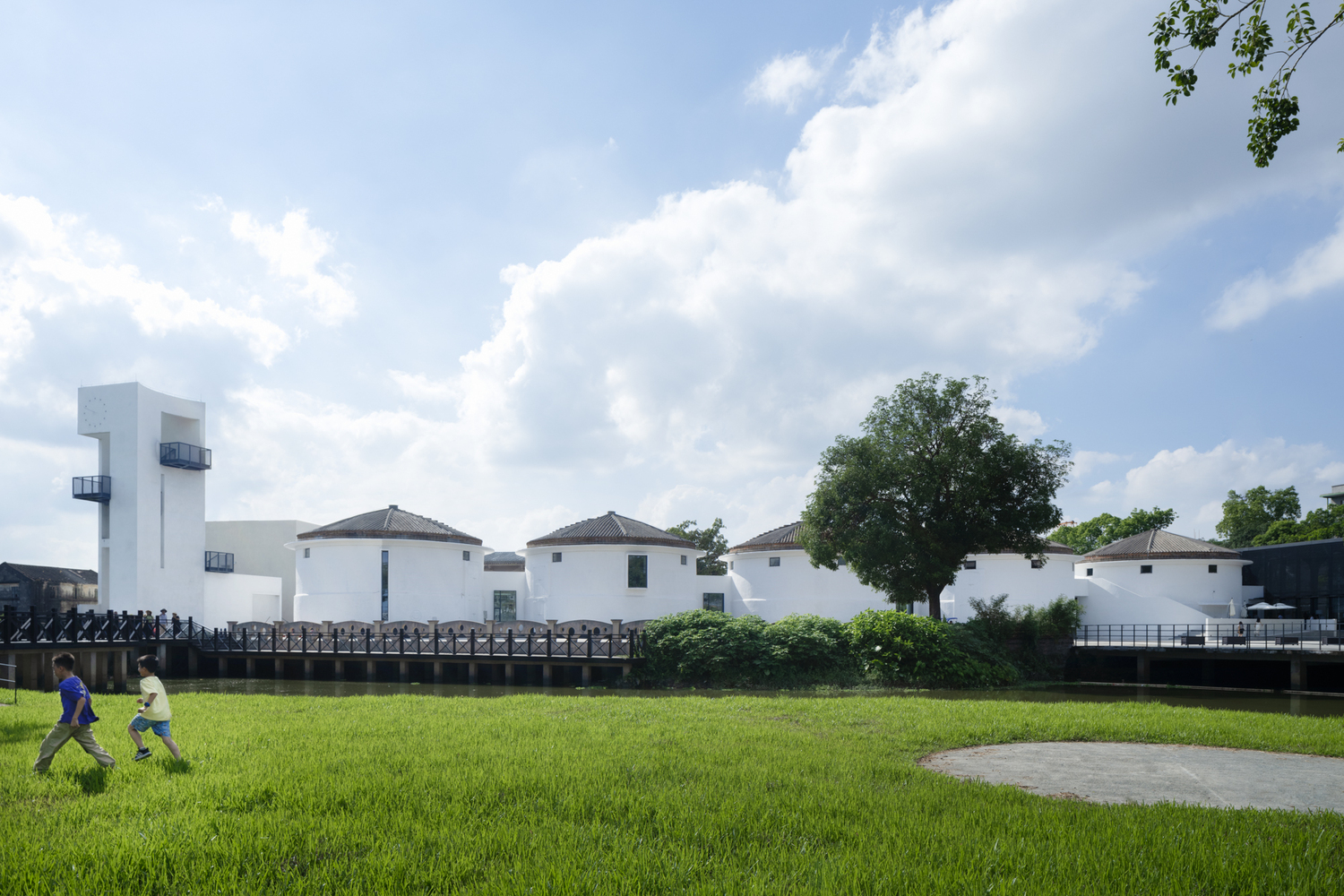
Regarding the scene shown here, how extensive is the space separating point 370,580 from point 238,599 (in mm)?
8595

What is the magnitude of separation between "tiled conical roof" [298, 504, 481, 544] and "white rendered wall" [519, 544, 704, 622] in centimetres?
481

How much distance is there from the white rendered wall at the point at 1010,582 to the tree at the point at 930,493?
29.4 feet

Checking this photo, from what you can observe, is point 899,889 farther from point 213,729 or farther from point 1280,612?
point 1280,612

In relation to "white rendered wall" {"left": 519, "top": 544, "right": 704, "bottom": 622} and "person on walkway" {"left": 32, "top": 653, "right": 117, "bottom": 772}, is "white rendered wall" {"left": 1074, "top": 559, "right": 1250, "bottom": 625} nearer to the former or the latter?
"white rendered wall" {"left": 519, "top": 544, "right": 704, "bottom": 622}

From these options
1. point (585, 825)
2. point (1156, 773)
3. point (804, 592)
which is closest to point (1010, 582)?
point (804, 592)

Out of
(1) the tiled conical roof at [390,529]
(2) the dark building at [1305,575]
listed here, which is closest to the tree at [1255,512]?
(2) the dark building at [1305,575]

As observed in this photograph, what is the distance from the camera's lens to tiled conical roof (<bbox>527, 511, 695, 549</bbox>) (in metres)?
40.6

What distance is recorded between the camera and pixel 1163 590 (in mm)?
44250

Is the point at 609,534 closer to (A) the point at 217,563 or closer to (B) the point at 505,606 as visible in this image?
(B) the point at 505,606

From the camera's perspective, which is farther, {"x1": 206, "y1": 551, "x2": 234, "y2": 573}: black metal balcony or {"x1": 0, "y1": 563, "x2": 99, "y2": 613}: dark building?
{"x1": 0, "y1": 563, "x2": 99, "y2": 613}: dark building

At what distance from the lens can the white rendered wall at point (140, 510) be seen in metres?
37.8

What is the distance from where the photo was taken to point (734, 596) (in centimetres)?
4494

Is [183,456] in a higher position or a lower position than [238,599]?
higher

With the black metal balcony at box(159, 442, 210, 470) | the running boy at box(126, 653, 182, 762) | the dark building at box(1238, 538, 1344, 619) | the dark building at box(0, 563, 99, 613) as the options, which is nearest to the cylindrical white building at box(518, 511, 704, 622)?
the black metal balcony at box(159, 442, 210, 470)
